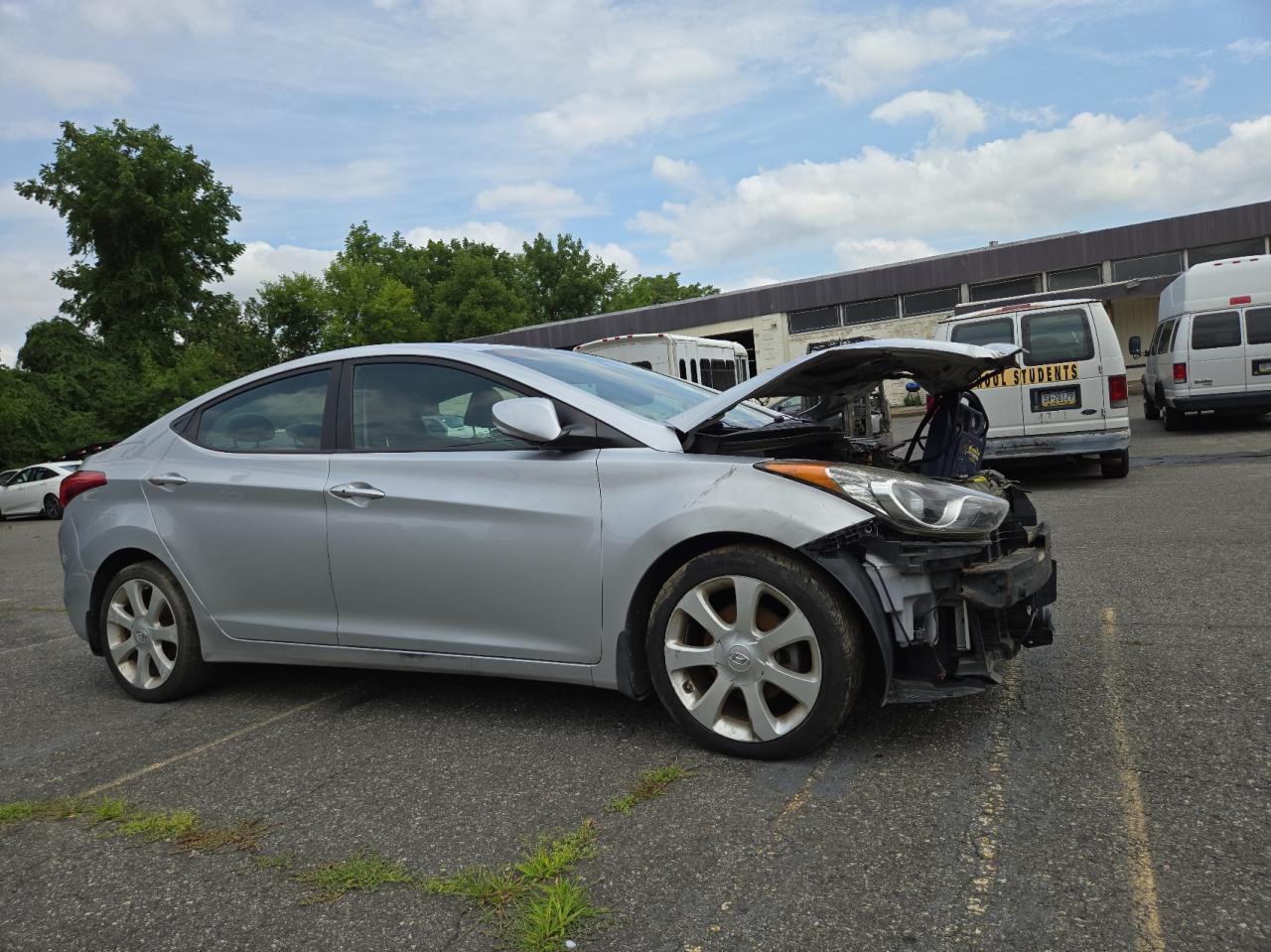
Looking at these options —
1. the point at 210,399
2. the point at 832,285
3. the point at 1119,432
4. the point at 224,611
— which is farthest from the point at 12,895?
the point at 832,285

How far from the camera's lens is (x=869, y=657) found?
3.38 metres

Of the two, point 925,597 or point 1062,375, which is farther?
point 1062,375

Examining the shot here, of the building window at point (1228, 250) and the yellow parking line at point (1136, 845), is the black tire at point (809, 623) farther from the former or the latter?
the building window at point (1228, 250)

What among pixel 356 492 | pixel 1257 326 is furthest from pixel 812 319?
pixel 356 492

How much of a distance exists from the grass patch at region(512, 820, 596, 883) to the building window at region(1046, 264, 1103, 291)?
31.6 metres

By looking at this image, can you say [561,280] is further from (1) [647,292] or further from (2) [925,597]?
(2) [925,597]

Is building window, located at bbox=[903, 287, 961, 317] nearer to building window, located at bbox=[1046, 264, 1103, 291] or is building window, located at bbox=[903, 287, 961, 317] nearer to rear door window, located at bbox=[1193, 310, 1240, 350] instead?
building window, located at bbox=[1046, 264, 1103, 291]

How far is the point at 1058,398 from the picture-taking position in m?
10.3

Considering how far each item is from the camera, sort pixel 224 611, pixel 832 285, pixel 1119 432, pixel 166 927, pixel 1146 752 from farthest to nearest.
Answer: pixel 832 285, pixel 1119 432, pixel 224 611, pixel 1146 752, pixel 166 927

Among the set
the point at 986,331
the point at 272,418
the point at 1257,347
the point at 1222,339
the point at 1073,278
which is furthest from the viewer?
the point at 1073,278

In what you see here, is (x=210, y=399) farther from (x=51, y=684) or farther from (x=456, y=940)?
(x=456, y=940)

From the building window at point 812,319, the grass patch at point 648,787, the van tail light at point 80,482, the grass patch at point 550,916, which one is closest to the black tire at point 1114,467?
the grass patch at point 648,787

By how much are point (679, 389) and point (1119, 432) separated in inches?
295

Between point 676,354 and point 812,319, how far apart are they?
61.9 feet
